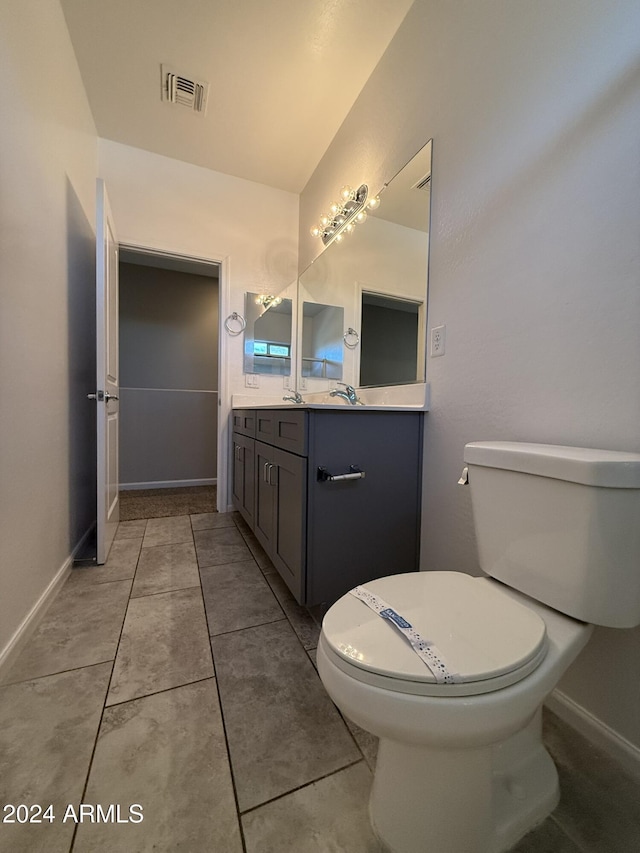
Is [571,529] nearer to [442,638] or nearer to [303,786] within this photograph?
[442,638]

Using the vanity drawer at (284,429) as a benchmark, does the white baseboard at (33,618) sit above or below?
below

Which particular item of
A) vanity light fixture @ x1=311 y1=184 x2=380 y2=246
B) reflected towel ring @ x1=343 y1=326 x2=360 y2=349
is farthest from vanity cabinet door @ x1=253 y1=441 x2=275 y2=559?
vanity light fixture @ x1=311 y1=184 x2=380 y2=246

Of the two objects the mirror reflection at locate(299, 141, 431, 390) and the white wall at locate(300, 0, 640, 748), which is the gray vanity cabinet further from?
the mirror reflection at locate(299, 141, 431, 390)

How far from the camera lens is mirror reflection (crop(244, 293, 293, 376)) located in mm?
2633

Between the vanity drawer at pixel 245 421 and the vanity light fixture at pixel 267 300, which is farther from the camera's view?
the vanity light fixture at pixel 267 300

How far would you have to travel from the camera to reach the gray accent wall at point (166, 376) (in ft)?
10.9

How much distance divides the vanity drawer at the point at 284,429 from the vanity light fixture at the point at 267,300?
50.9 inches

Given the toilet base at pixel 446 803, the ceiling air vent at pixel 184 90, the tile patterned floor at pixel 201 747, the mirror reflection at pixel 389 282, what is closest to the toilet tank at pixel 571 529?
the toilet base at pixel 446 803

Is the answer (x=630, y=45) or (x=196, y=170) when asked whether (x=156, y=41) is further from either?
(x=630, y=45)

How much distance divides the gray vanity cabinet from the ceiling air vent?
1956 millimetres

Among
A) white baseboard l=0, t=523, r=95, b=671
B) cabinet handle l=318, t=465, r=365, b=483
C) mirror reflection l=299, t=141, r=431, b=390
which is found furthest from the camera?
mirror reflection l=299, t=141, r=431, b=390

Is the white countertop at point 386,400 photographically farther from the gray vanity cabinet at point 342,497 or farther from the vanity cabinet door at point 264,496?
the vanity cabinet door at point 264,496

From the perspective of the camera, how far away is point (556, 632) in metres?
0.67

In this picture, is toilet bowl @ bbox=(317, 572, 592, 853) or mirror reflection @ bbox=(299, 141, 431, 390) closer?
toilet bowl @ bbox=(317, 572, 592, 853)
